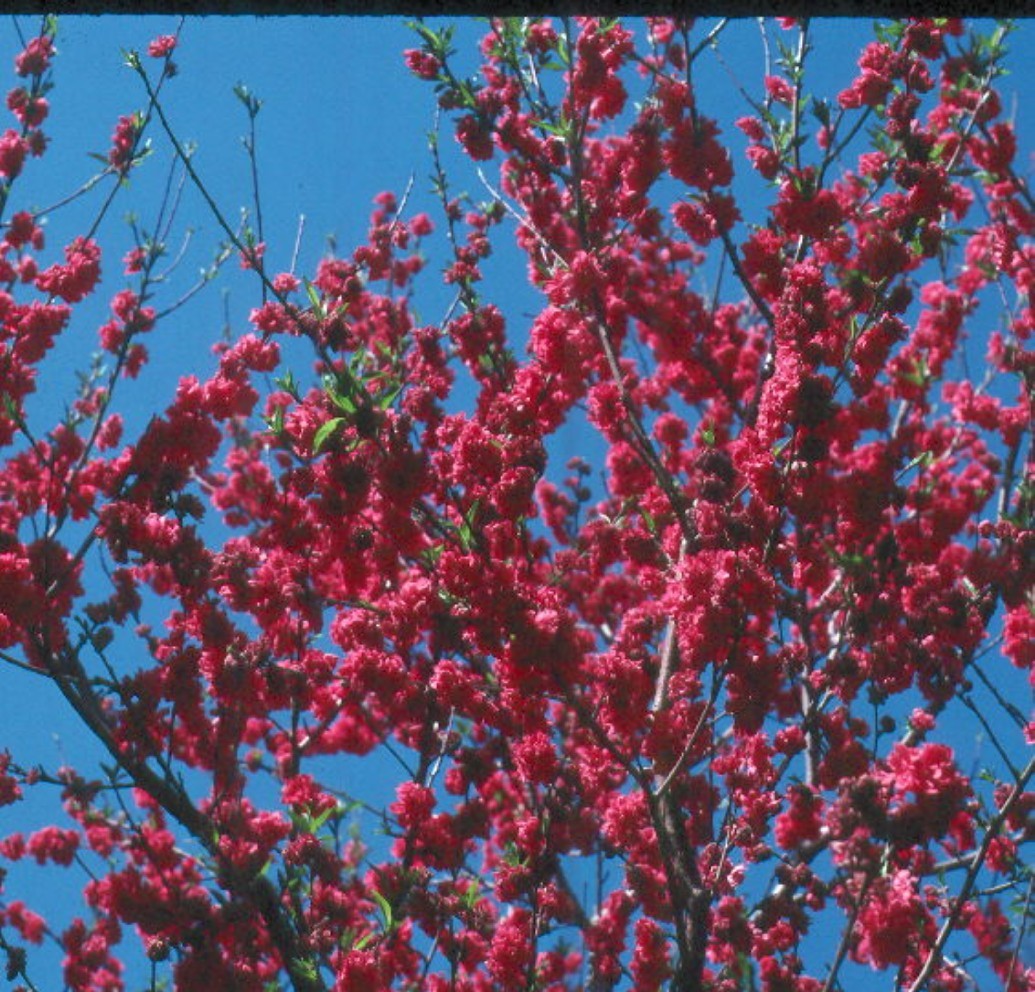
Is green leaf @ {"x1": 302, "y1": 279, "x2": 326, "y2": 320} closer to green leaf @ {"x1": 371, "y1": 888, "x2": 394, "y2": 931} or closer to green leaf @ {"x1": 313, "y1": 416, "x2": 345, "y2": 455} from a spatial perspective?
green leaf @ {"x1": 313, "y1": 416, "x2": 345, "y2": 455}

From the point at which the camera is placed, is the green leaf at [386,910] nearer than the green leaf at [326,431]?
No

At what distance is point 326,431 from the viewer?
4227 millimetres

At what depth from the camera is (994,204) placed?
7723 millimetres

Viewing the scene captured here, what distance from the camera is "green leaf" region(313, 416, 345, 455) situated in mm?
4215

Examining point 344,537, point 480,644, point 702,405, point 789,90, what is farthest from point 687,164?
point 480,644

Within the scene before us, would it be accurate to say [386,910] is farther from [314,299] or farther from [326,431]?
[314,299]

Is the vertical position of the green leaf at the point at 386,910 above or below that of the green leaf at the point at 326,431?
below

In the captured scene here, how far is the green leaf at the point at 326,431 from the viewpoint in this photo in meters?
4.21

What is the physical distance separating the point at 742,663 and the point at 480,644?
40.3 inches

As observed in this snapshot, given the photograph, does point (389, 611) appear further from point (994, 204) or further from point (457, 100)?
point (994, 204)

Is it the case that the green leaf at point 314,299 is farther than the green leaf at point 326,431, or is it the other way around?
the green leaf at point 314,299

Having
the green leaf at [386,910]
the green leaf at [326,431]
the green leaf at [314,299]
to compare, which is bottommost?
the green leaf at [386,910]

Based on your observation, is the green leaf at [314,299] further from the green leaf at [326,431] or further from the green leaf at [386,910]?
the green leaf at [386,910]

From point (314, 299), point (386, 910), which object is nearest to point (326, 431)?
point (314, 299)
